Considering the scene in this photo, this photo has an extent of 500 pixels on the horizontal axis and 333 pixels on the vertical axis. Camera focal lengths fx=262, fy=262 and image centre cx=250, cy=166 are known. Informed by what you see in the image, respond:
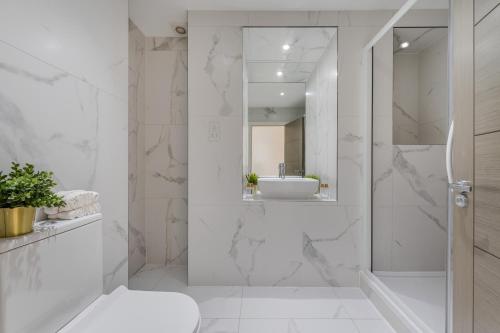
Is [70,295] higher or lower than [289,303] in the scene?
higher

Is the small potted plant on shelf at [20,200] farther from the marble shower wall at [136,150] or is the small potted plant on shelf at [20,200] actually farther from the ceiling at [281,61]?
the ceiling at [281,61]

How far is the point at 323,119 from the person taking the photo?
2.42 metres

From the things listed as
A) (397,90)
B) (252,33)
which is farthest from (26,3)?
(397,90)

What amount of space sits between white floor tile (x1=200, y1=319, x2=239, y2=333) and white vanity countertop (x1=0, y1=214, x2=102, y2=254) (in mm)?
1020

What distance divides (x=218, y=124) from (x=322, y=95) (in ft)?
3.28

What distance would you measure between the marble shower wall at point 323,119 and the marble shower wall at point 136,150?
5.22ft

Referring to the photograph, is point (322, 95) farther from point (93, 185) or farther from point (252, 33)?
point (93, 185)

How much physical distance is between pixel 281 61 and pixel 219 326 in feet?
7.19

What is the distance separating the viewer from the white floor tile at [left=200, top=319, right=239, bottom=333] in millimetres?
1651

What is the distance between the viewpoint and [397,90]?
2086 millimetres

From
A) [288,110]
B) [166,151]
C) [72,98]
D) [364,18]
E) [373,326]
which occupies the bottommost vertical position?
[373,326]

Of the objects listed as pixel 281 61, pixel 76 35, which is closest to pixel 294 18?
pixel 281 61

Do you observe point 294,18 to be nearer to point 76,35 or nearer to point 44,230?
point 76,35

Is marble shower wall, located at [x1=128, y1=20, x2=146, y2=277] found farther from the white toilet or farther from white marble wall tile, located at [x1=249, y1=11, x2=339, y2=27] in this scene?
the white toilet
